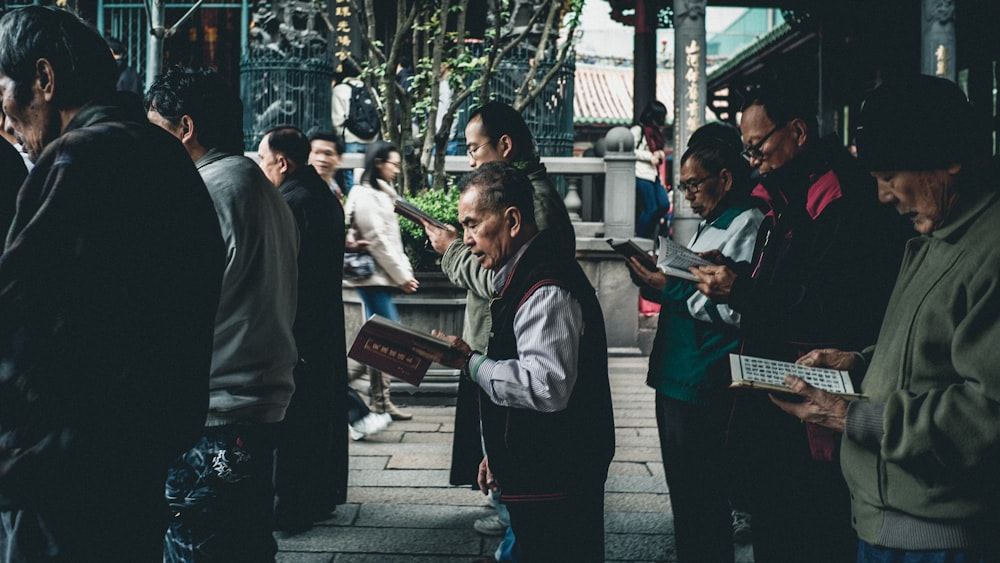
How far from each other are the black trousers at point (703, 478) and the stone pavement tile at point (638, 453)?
2270 millimetres

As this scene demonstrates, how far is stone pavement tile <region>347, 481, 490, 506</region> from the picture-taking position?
4.95 m

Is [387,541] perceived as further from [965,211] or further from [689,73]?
[689,73]

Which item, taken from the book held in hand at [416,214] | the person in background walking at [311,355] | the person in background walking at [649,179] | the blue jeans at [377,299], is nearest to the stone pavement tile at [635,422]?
the blue jeans at [377,299]

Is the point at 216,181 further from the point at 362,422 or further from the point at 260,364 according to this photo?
the point at 362,422

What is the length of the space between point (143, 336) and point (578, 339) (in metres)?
1.25

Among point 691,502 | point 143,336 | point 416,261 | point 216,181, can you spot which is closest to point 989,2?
point 416,261

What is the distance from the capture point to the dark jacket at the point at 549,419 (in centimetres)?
274

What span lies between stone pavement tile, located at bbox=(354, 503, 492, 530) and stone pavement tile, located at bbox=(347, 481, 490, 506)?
68mm

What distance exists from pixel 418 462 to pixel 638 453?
1348mm

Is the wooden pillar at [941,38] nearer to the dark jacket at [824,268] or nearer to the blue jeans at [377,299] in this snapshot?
the blue jeans at [377,299]

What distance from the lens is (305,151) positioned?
187 inches

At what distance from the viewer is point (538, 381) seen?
267cm

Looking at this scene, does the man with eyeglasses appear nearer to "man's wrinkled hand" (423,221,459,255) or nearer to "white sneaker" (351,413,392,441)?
"man's wrinkled hand" (423,221,459,255)

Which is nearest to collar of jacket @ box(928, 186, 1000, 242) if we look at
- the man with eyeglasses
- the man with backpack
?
the man with eyeglasses
